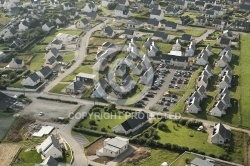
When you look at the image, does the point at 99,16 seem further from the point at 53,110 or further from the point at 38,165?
the point at 38,165

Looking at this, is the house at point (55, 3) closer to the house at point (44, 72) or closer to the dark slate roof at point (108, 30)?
the dark slate roof at point (108, 30)

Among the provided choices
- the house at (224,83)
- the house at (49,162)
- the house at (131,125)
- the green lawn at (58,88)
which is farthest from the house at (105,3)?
the house at (49,162)

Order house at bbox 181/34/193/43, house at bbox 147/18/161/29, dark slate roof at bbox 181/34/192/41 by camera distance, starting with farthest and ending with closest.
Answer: house at bbox 147/18/161/29
dark slate roof at bbox 181/34/192/41
house at bbox 181/34/193/43

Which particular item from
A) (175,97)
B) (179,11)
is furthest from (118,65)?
(179,11)

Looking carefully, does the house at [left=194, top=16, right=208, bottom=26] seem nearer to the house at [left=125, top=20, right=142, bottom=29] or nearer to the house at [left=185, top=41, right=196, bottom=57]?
the house at [left=125, top=20, right=142, bottom=29]

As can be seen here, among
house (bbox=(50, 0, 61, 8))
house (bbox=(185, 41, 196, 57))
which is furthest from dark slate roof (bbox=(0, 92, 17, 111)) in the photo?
house (bbox=(50, 0, 61, 8))

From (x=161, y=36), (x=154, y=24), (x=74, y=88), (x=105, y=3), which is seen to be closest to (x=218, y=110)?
(x=74, y=88)

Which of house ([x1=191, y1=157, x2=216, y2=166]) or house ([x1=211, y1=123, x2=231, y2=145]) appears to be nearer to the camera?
house ([x1=191, y1=157, x2=216, y2=166])
